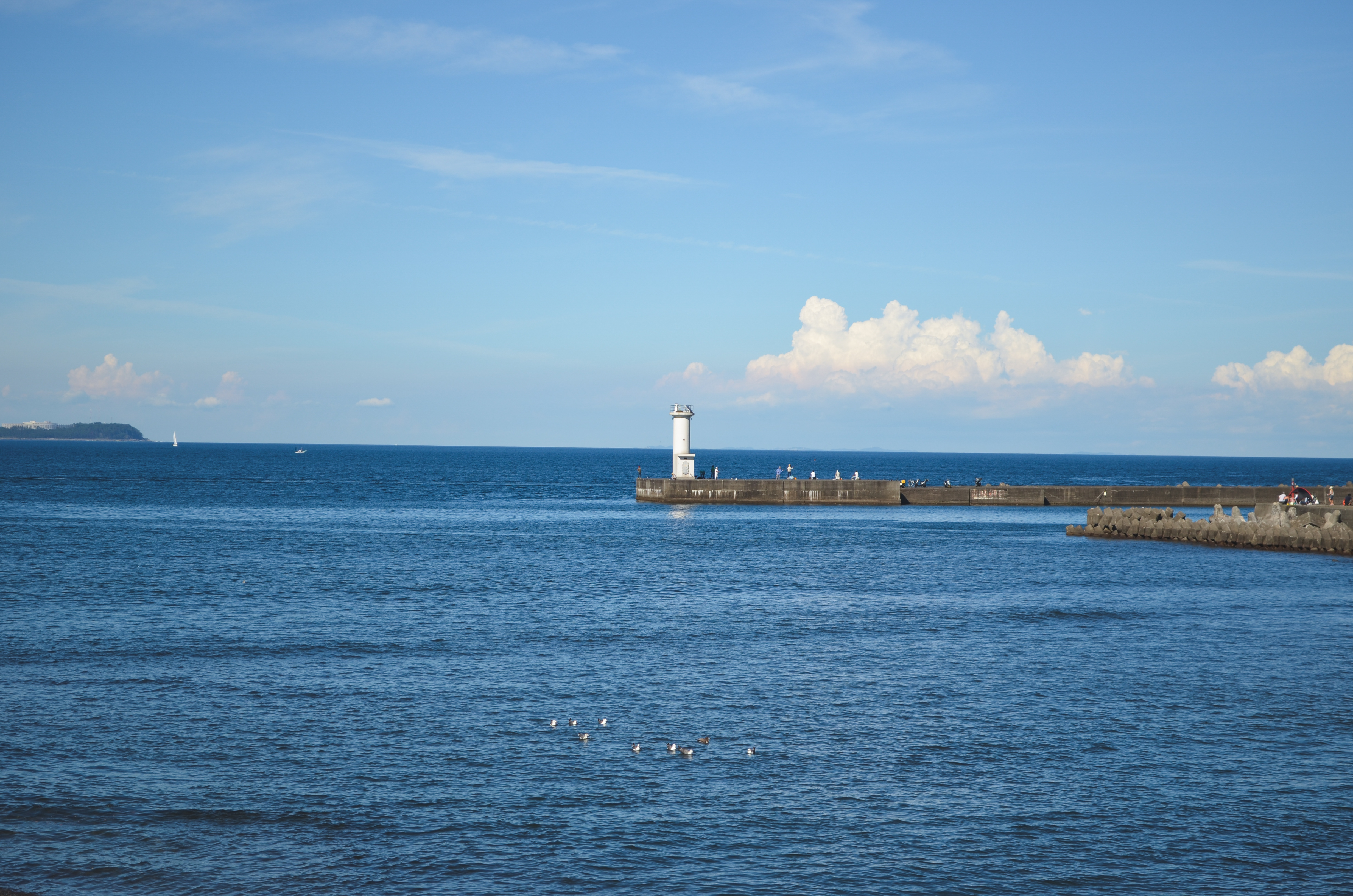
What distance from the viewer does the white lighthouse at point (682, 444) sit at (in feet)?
297

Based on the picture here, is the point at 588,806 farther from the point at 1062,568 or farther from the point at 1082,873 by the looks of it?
the point at 1062,568

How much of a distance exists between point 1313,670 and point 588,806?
753 inches

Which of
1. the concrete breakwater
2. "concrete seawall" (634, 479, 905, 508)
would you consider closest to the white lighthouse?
"concrete seawall" (634, 479, 905, 508)

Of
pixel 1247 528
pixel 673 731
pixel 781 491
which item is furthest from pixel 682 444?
pixel 673 731

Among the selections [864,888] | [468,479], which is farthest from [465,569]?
[468,479]

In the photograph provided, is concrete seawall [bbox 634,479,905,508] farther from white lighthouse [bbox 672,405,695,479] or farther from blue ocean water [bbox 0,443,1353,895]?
blue ocean water [bbox 0,443,1353,895]

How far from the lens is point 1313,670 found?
26234 millimetres

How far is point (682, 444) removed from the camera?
9269 centimetres

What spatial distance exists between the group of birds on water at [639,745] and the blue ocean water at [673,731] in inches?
7.3

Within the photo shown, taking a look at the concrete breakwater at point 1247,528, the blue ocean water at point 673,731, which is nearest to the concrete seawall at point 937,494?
the concrete breakwater at point 1247,528

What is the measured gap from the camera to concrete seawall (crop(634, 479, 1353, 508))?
89688 mm

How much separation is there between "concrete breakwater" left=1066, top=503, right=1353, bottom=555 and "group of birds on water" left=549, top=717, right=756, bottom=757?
1909 inches

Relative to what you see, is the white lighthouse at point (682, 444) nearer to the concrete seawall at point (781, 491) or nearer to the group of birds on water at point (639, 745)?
the concrete seawall at point (781, 491)

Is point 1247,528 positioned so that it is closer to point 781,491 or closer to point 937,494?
point 937,494
